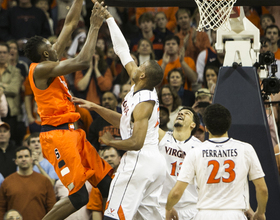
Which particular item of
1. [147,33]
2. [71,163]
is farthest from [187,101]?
[71,163]

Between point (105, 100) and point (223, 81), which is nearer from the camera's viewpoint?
point (223, 81)

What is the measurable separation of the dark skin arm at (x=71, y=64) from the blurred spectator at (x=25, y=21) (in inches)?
222

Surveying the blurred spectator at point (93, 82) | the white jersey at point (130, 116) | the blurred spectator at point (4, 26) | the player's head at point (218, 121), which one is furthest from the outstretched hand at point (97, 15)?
the blurred spectator at point (4, 26)

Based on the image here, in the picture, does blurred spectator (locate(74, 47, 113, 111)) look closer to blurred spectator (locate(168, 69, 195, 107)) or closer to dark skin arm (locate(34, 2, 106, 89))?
blurred spectator (locate(168, 69, 195, 107))

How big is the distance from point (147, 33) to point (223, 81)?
4.55m

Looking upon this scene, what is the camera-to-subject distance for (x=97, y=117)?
920 cm

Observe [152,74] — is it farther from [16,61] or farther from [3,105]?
[16,61]

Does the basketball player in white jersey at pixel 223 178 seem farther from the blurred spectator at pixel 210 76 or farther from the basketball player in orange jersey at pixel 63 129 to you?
the blurred spectator at pixel 210 76

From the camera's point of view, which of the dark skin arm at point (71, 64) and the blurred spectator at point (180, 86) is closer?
the dark skin arm at point (71, 64)

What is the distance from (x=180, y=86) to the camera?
30.0 ft

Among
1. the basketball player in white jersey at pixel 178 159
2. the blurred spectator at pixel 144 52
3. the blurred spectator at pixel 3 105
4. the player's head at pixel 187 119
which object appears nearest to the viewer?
the basketball player in white jersey at pixel 178 159

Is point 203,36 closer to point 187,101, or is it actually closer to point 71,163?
point 187,101

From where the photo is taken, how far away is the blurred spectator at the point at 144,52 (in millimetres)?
9617

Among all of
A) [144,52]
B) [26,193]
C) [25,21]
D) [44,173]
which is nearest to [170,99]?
[144,52]
